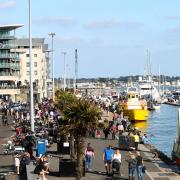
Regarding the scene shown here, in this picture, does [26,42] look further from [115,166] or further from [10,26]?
[115,166]

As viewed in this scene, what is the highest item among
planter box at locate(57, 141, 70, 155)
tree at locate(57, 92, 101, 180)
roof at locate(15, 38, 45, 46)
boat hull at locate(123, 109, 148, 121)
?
roof at locate(15, 38, 45, 46)

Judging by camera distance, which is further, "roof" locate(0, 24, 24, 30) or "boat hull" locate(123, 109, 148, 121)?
"roof" locate(0, 24, 24, 30)

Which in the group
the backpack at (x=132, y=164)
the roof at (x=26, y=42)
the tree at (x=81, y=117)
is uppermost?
the roof at (x=26, y=42)

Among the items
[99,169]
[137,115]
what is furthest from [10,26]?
[99,169]

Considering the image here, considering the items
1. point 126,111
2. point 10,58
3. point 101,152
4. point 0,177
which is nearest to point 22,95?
point 10,58

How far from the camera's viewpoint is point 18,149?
33594 mm

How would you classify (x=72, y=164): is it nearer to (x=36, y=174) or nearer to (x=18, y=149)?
(x=36, y=174)

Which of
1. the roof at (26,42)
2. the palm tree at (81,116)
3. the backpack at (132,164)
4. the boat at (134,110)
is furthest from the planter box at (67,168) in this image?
the roof at (26,42)

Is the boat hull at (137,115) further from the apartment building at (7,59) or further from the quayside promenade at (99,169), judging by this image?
the quayside promenade at (99,169)

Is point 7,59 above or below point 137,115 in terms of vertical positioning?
above

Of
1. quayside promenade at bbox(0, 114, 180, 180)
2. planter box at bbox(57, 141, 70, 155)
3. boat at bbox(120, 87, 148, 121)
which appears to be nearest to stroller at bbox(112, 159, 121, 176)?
quayside promenade at bbox(0, 114, 180, 180)

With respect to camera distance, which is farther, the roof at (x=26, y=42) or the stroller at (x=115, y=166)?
the roof at (x=26, y=42)

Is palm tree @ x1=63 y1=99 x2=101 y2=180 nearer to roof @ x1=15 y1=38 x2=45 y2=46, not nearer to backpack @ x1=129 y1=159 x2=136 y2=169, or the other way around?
backpack @ x1=129 y1=159 x2=136 y2=169

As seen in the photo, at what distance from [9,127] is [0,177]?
1257 inches
